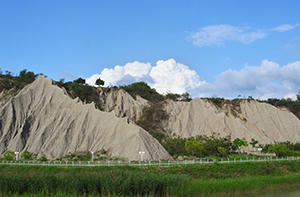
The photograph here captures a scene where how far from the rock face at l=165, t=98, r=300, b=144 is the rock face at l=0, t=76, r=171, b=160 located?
70.1 ft

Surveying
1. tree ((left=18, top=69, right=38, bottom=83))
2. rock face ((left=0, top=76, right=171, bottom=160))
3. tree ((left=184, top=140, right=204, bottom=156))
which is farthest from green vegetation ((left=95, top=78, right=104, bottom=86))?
tree ((left=184, top=140, right=204, bottom=156))

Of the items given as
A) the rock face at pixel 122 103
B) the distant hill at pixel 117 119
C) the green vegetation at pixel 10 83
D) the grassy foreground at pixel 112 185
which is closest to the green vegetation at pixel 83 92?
the distant hill at pixel 117 119

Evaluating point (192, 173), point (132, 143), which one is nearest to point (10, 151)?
point (132, 143)

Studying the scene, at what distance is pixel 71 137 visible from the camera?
53812 mm

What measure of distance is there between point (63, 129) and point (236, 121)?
3688 cm

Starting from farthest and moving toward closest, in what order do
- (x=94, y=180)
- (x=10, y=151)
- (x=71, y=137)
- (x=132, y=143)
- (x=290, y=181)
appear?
(x=71, y=137) < (x=10, y=151) < (x=132, y=143) < (x=290, y=181) < (x=94, y=180)

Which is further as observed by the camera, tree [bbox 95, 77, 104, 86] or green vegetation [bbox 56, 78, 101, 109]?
tree [bbox 95, 77, 104, 86]

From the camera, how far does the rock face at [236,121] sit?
71.0 m

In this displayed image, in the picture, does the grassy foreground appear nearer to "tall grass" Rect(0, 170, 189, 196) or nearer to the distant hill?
"tall grass" Rect(0, 170, 189, 196)

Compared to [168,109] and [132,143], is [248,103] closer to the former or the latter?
[168,109]

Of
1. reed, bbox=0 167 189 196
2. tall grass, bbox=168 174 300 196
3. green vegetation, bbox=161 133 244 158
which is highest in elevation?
green vegetation, bbox=161 133 244 158

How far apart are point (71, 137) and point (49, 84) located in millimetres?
15034

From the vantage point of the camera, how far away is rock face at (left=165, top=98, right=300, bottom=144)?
7100 cm

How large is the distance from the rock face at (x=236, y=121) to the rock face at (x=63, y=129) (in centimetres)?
2137
